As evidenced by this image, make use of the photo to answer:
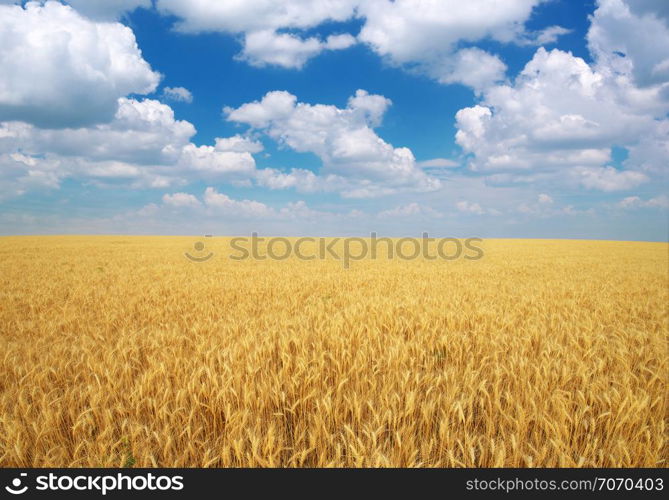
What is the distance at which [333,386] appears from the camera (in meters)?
3.68

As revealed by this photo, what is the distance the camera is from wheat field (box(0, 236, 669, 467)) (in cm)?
253

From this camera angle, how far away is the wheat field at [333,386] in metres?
2.53

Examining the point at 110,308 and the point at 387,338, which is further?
the point at 110,308

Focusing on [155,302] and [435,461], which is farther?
[155,302]

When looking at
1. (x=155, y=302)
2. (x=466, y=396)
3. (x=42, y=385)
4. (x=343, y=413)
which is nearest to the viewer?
(x=343, y=413)

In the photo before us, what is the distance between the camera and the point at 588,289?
34.5 feet

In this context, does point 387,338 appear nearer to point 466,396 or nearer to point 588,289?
point 466,396
